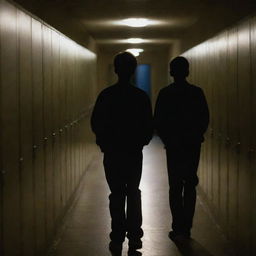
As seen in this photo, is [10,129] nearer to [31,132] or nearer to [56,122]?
[31,132]

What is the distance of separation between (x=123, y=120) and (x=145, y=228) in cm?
168

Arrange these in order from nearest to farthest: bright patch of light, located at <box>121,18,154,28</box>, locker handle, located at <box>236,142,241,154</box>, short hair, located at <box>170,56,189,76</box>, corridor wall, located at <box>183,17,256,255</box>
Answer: corridor wall, located at <box>183,17,256,255</box>, locker handle, located at <box>236,142,241,154</box>, short hair, located at <box>170,56,189,76</box>, bright patch of light, located at <box>121,18,154,28</box>

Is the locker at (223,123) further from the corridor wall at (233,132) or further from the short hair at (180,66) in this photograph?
the short hair at (180,66)

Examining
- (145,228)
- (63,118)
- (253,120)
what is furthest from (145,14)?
(253,120)

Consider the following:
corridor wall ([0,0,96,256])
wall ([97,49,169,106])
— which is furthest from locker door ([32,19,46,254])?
wall ([97,49,169,106])

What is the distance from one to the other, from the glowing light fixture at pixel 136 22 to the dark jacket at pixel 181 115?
357 cm

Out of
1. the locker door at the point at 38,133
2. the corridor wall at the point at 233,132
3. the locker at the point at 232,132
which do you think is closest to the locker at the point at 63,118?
the locker door at the point at 38,133

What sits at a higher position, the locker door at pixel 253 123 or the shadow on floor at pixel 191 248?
the locker door at pixel 253 123

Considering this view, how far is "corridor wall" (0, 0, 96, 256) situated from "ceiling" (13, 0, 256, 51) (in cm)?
29

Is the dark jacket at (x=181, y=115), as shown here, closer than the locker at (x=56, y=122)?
Yes

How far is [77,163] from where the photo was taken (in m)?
7.73

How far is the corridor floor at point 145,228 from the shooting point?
495cm

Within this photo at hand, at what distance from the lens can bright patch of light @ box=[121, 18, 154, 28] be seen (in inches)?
335

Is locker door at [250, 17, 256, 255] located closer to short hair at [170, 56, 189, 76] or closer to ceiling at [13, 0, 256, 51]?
ceiling at [13, 0, 256, 51]
